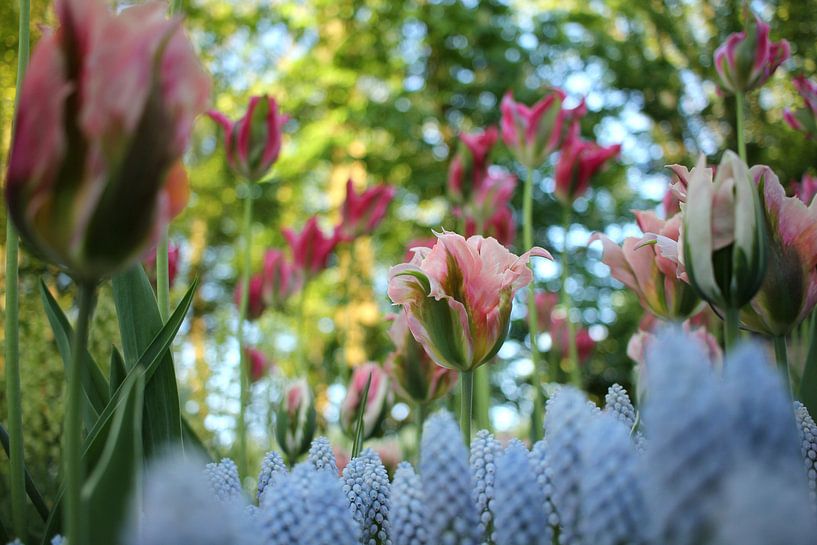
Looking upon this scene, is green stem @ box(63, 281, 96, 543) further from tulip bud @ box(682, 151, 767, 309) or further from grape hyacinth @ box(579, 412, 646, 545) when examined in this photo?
tulip bud @ box(682, 151, 767, 309)

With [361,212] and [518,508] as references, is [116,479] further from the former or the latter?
[361,212]

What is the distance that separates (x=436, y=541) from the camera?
1.31ft

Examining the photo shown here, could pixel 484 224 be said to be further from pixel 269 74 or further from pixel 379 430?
pixel 269 74

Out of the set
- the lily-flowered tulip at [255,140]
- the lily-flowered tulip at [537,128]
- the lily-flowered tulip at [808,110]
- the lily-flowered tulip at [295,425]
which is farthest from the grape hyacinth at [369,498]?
the lily-flowered tulip at [537,128]

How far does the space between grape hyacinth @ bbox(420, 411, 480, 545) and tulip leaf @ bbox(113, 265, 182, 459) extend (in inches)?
10.8

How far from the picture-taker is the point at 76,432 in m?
0.34

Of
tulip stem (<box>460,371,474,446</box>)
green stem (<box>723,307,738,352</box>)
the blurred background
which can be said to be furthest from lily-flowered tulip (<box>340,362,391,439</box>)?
the blurred background

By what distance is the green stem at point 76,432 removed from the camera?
33 centimetres

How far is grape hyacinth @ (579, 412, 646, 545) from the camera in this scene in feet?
1.09

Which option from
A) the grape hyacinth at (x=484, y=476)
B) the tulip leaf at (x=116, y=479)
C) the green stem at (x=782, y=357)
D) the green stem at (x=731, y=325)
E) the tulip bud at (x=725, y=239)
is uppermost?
the tulip leaf at (x=116, y=479)

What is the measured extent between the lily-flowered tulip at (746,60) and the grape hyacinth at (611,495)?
104 centimetres

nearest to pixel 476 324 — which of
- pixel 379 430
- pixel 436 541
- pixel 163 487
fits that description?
pixel 436 541

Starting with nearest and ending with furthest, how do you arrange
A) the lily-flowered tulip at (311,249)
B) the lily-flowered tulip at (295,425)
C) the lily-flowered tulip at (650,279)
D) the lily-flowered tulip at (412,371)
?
1. the lily-flowered tulip at (650,279)
2. the lily-flowered tulip at (412,371)
3. the lily-flowered tulip at (295,425)
4. the lily-flowered tulip at (311,249)

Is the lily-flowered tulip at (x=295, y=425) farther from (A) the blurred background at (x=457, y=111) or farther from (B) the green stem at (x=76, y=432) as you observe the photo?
(A) the blurred background at (x=457, y=111)
